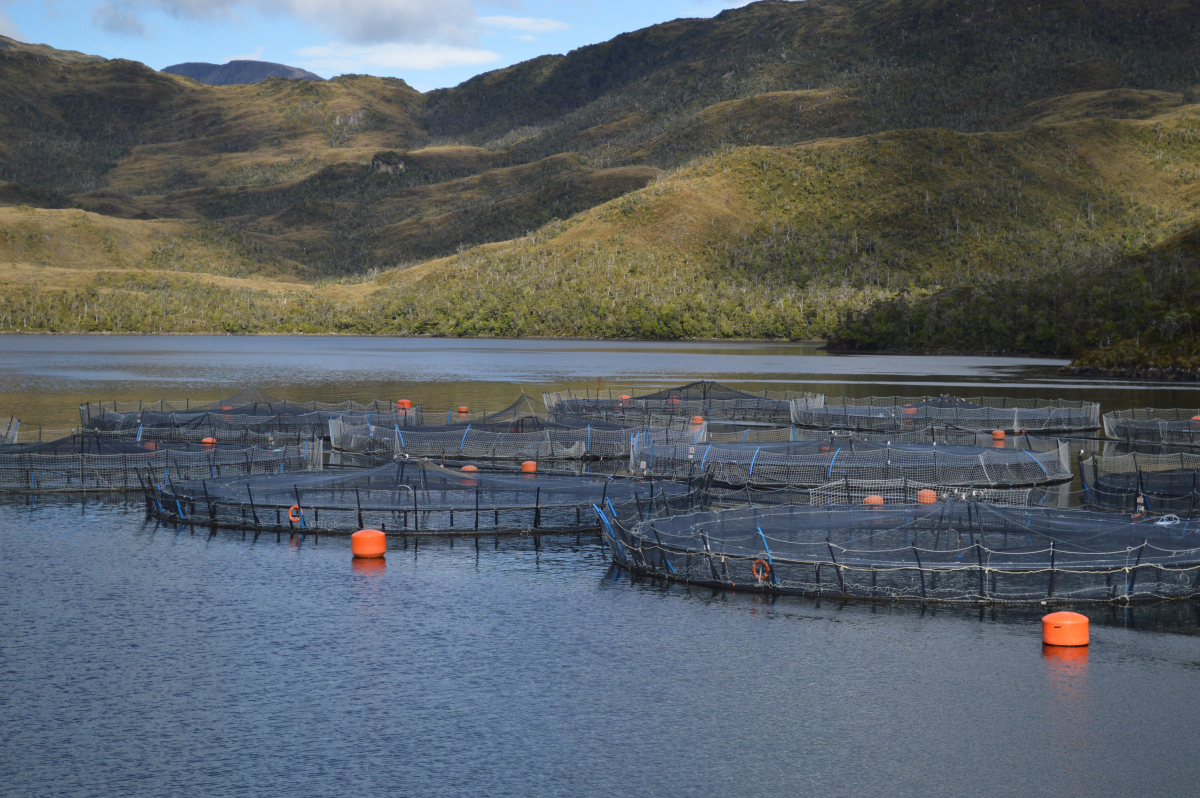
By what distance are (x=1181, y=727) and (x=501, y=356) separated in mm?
169729

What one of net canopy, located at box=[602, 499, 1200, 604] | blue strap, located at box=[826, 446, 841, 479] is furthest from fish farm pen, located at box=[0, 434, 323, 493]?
blue strap, located at box=[826, 446, 841, 479]

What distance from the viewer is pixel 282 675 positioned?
23.1m

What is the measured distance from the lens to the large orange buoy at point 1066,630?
24.6 m

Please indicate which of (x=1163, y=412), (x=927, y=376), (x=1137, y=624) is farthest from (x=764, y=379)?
(x=1137, y=624)

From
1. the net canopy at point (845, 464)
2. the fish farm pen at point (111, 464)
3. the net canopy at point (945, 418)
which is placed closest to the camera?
the net canopy at point (845, 464)

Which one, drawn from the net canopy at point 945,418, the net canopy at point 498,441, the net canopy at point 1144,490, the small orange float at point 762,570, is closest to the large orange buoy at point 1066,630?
the small orange float at point 762,570

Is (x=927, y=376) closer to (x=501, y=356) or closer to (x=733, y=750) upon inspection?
(x=501, y=356)

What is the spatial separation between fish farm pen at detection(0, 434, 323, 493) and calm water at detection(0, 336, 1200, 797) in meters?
9.92

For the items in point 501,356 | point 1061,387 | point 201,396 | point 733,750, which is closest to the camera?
point 733,750

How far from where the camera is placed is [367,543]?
111 feet

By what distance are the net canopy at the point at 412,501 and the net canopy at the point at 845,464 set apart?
6.51m

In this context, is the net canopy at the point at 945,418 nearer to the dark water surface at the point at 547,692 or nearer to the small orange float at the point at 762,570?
the small orange float at the point at 762,570

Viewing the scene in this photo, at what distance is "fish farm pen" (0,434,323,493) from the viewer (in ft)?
150

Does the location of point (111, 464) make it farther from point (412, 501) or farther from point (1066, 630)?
point (1066, 630)
